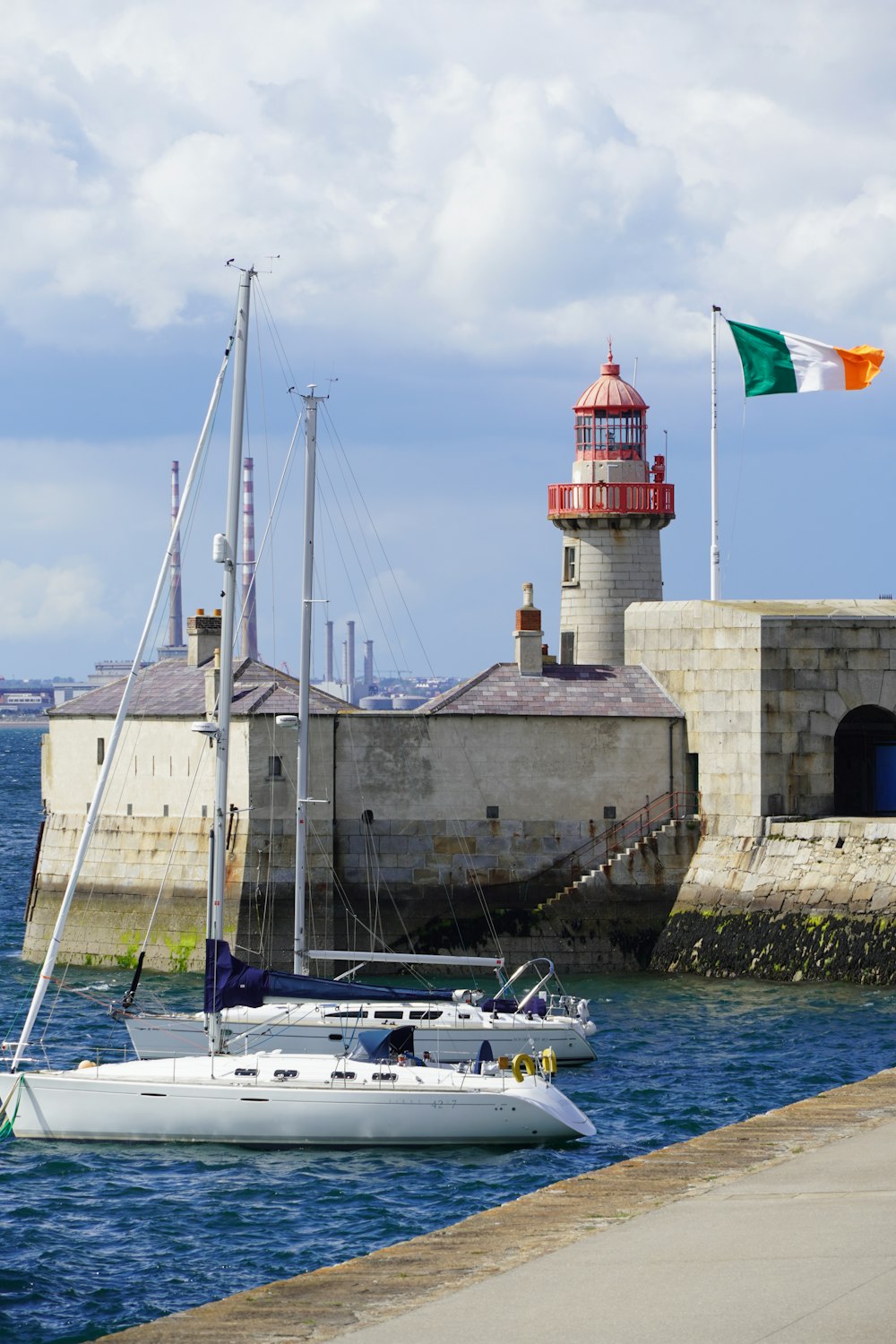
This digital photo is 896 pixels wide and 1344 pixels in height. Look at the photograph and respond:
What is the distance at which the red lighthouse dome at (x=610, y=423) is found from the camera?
4944 centimetres

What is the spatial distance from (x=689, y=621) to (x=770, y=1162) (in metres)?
23.3

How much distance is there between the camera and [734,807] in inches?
1540

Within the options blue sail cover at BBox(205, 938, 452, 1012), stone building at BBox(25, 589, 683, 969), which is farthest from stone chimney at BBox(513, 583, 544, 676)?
blue sail cover at BBox(205, 938, 452, 1012)

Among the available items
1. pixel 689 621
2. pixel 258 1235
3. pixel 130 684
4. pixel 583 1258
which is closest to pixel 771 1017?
pixel 689 621

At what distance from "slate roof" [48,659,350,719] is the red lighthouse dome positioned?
32.8 feet

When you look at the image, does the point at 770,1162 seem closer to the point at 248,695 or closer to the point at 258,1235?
the point at 258,1235

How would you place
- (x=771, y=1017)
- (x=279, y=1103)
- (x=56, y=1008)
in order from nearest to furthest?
(x=279, y=1103) < (x=771, y=1017) < (x=56, y=1008)

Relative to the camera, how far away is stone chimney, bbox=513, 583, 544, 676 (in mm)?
41469

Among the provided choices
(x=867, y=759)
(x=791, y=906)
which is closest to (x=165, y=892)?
(x=791, y=906)

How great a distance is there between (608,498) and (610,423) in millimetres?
2499

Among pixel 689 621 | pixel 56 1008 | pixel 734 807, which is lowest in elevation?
pixel 56 1008

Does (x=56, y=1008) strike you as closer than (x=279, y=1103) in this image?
No

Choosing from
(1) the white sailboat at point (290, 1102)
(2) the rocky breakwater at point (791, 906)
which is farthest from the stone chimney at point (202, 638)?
(1) the white sailboat at point (290, 1102)

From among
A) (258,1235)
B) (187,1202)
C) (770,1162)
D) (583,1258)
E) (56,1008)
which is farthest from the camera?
(56,1008)
